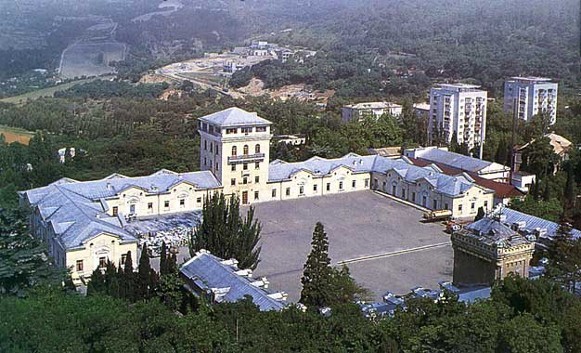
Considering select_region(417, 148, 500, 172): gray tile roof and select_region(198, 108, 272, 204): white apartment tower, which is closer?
select_region(198, 108, 272, 204): white apartment tower

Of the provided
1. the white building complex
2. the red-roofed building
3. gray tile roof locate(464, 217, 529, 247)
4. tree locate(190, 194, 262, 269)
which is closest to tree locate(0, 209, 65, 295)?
the white building complex

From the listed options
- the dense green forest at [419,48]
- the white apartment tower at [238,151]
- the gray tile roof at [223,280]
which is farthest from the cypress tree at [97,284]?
the dense green forest at [419,48]

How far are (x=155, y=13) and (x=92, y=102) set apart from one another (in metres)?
7.01

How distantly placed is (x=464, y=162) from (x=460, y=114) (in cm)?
407

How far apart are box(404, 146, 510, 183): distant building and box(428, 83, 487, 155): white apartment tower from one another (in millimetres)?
2864

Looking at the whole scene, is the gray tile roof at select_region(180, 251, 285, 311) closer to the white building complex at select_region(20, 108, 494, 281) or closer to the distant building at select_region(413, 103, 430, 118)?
the white building complex at select_region(20, 108, 494, 281)

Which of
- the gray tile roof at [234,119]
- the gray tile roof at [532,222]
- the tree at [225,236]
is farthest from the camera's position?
the gray tile roof at [234,119]

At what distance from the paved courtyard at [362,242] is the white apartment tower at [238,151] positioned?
38 cm

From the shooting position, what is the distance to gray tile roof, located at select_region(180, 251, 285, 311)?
19.6 ft

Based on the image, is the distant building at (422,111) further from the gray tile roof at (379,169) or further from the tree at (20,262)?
the tree at (20,262)

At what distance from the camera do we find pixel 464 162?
12438 millimetres

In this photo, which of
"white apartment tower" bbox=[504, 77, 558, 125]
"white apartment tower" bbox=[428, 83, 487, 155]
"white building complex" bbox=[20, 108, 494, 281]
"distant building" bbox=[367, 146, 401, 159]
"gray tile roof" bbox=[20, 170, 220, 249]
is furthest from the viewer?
"white apartment tower" bbox=[504, 77, 558, 125]

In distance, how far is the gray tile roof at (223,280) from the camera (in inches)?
235

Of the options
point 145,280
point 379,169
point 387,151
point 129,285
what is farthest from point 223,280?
point 387,151
